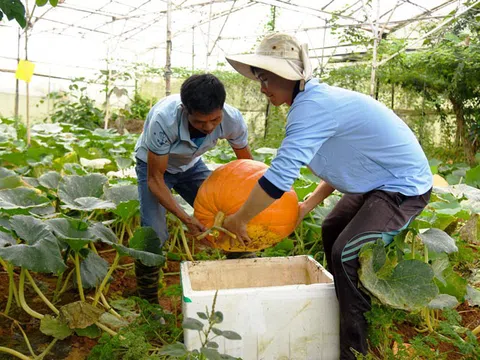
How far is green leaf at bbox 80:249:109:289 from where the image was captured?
7.53 feet

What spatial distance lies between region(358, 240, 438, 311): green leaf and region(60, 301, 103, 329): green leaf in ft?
3.47

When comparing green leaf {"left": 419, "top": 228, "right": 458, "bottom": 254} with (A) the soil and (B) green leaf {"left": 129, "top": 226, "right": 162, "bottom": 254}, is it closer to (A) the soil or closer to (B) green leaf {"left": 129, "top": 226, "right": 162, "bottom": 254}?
(A) the soil

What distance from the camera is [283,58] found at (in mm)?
1930

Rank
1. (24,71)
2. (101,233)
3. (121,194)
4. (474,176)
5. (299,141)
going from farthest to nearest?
(474,176), (24,71), (121,194), (101,233), (299,141)

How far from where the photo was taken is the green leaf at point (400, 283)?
1.83 metres

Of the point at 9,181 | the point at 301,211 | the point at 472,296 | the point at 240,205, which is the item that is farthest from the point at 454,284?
the point at 9,181

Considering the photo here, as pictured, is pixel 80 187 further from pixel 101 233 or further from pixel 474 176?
Result: pixel 474 176

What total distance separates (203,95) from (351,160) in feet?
2.18

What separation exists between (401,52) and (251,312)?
25.0 feet

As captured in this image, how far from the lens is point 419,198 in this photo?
6.56ft

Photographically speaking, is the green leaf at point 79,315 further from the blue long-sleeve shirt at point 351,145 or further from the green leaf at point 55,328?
the blue long-sleeve shirt at point 351,145

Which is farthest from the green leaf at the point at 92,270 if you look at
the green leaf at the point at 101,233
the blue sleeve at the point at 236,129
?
the blue sleeve at the point at 236,129

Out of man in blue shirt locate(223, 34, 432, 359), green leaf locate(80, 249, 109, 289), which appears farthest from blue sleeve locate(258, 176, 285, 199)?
green leaf locate(80, 249, 109, 289)

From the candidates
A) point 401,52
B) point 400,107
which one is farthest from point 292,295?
point 400,107
